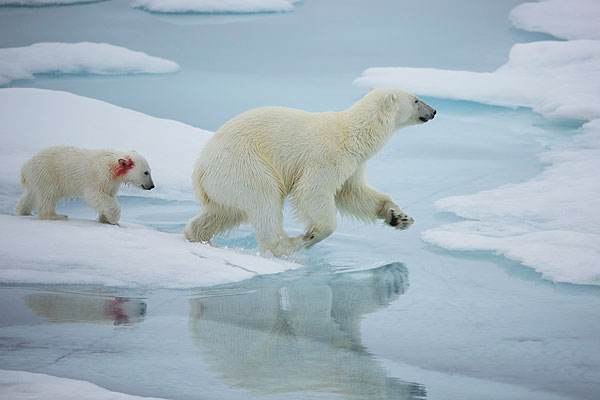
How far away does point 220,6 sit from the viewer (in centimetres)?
1219

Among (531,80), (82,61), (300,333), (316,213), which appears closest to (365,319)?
(300,333)

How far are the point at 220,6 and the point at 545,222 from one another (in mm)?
7475

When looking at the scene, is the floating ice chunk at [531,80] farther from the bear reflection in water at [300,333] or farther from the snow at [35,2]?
the snow at [35,2]

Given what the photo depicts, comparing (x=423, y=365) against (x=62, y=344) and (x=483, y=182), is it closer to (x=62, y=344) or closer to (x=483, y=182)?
(x=62, y=344)

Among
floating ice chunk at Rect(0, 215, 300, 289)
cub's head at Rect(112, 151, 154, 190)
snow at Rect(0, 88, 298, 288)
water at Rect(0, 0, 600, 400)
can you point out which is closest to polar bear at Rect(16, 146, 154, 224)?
cub's head at Rect(112, 151, 154, 190)

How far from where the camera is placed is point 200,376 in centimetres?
334

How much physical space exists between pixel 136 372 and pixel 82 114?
401 cm

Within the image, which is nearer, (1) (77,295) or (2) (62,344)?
(2) (62,344)

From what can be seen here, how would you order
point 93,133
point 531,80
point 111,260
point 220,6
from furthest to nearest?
point 220,6 < point 531,80 < point 93,133 < point 111,260

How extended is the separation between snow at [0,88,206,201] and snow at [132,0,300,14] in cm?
495

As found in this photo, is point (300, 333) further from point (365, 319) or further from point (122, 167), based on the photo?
point (122, 167)

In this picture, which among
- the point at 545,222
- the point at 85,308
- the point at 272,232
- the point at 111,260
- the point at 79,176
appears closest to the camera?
Result: the point at 85,308

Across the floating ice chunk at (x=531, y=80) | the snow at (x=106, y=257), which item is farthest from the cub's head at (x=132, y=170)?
the floating ice chunk at (x=531, y=80)

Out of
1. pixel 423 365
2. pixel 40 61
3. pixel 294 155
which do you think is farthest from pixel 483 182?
pixel 40 61
